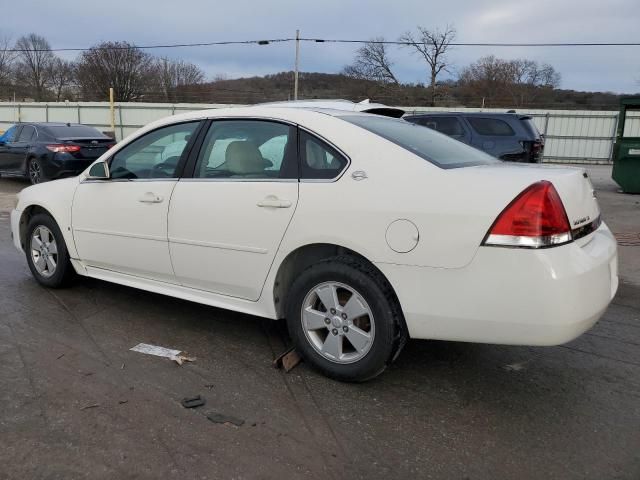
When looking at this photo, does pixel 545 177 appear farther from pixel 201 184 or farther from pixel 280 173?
pixel 201 184

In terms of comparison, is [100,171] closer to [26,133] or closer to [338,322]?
[338,322]

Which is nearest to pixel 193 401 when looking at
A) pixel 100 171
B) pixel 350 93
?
pixel 100 171

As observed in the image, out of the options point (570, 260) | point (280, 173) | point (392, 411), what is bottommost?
point (392, 411)

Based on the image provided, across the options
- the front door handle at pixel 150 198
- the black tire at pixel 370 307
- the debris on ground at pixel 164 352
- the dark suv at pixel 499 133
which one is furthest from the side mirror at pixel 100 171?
the dark suv at pixel 499 133

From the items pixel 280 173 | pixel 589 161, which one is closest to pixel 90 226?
pixel 280 173

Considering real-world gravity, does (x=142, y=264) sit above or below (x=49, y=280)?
above

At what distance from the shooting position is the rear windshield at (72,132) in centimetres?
1206

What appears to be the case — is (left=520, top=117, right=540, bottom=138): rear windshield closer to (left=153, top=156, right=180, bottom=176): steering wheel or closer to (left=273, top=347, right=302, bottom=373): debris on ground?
(left=153, top=156, right=180, bottom=176): steering wheel

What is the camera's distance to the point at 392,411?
2898 mm

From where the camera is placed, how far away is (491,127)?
10.3 meters

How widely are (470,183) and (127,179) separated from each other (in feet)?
8.56

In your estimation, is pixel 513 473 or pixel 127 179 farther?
pixel 127 179

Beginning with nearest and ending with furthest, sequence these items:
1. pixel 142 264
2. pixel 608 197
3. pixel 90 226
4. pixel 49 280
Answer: pixel 142 264, pixel 90 226, pixel 49 280, pixel 608 197

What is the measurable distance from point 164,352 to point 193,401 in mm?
721
